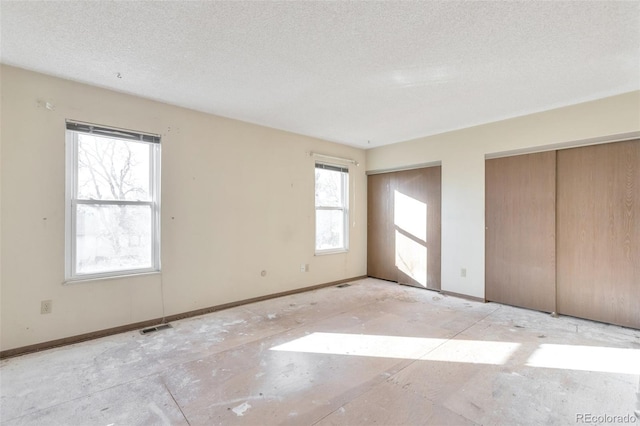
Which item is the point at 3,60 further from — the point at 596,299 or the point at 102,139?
the point at 596,299

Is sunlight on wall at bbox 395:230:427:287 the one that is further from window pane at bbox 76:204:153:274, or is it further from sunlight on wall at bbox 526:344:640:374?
window pane at bbox 76:204:153:274

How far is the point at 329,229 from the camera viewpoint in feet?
17.0

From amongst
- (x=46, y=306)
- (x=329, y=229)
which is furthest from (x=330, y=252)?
(x=46, y=306)

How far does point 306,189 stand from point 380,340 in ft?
8.61

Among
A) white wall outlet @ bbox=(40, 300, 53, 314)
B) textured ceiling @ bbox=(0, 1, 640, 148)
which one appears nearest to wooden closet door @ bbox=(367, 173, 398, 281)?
textured ceiling @ bbox=(0, 1, 640, 148)

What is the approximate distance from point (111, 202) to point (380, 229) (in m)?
4.17

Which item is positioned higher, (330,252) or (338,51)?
(338,51)

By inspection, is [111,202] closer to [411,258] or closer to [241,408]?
[241,408]

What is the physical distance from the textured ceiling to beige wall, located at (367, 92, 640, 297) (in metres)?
0.22

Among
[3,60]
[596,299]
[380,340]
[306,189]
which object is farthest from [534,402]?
[3,60]

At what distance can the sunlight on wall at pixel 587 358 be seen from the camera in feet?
7.56

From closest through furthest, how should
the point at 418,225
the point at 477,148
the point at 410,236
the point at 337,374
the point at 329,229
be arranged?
the point at 337,374 → the point at 477,148 → the point at 418,225 → the point at 410,236 → the point at 329,229

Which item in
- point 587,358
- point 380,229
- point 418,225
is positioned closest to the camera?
point 587,358

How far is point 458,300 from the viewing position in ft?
13.7
